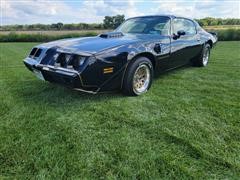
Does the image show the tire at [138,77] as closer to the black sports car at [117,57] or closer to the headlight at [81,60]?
the black sports car at [117,57]

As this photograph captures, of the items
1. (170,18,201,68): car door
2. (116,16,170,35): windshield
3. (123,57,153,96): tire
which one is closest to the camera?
(123,57,153,96): tire

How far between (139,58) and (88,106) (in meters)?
1.09

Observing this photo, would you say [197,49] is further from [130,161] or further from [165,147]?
[130,161]

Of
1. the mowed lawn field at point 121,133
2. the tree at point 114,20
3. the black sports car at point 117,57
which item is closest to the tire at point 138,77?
the black sports car at point 117,57

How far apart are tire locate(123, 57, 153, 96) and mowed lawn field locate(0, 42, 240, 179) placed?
0.14 meters

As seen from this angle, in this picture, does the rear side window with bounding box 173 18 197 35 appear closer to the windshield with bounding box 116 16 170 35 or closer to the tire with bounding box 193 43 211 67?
the windshield with bounding box 116 16 170 35

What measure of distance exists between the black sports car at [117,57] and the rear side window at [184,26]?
3 centimetres

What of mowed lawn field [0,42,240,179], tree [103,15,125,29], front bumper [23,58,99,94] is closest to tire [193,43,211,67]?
mowed lawn field [0,42,240,179]

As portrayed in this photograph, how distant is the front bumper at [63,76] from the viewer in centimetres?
318

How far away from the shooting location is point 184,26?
5.24 m

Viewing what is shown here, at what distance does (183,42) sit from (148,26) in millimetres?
803

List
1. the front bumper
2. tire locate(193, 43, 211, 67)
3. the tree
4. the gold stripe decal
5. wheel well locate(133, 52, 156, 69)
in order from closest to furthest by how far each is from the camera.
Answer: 1. the front bumper
2. the gold stripe decal
3. wheel well locate(133, 52, 156, 69)
4. tire locate(193, 43, 211, 67)
5. the tree

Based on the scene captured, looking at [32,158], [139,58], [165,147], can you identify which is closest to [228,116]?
[165,147]

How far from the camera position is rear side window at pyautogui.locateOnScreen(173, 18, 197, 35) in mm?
4824
